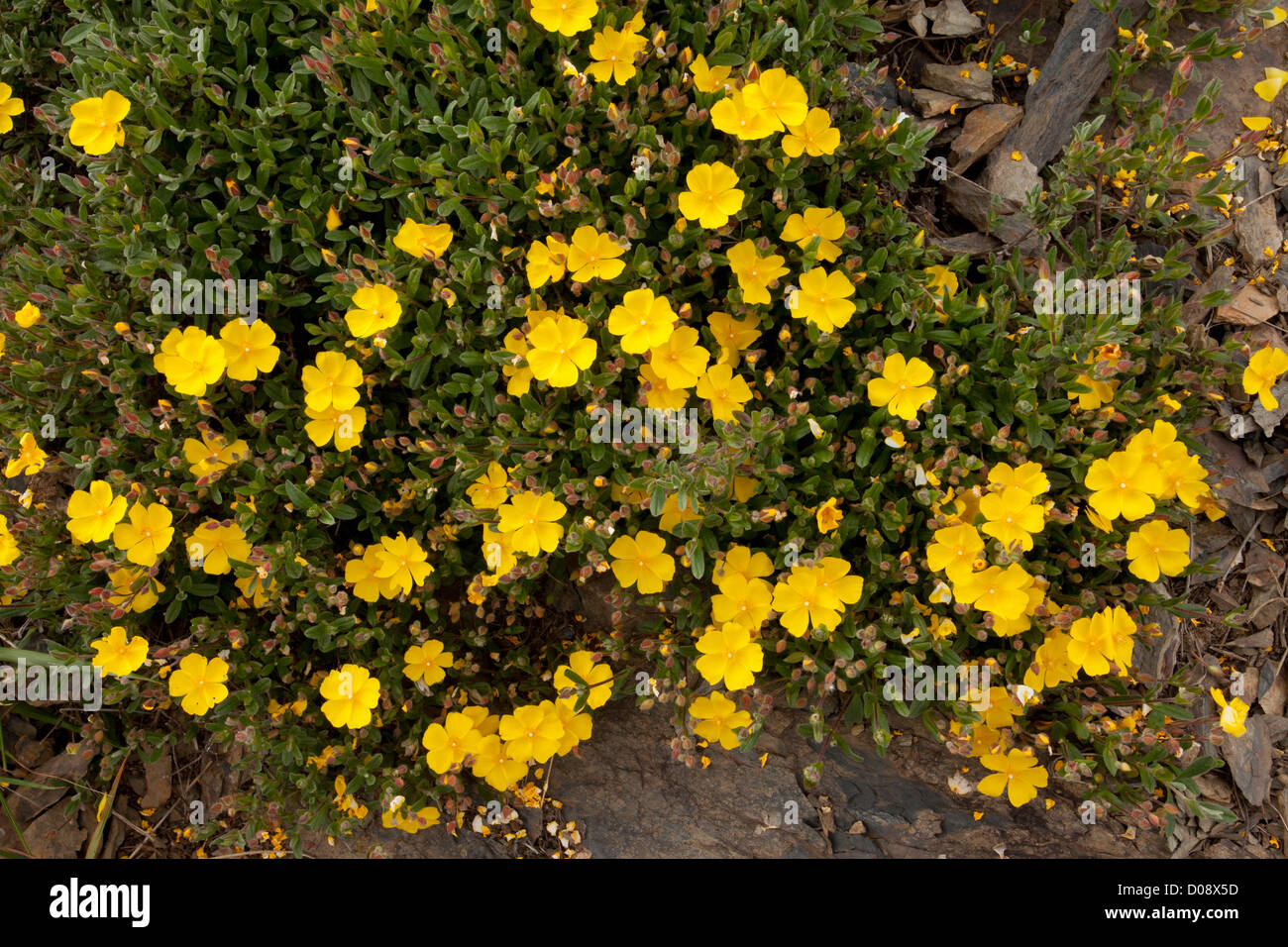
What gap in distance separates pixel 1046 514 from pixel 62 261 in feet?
13.3

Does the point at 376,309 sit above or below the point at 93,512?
above

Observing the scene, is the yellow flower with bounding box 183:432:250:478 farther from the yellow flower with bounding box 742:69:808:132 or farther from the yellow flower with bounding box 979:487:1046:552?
the yellow flower with bounding box 979:487:1046:552

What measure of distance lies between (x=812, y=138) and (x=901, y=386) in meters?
1.02

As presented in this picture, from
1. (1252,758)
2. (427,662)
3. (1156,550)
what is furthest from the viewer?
(1252,758)

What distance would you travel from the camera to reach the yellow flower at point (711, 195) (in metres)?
3.35

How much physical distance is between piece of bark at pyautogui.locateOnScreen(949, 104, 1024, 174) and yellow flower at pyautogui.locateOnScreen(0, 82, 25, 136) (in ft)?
13.6

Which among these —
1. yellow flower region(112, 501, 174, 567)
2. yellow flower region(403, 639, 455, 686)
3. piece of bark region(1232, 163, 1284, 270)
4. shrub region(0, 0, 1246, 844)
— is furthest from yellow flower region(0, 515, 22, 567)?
piece of bark region(1232, 163, 1284, 270)

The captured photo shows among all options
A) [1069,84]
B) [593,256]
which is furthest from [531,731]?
[1069,84]

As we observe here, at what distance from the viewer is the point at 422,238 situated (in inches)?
139

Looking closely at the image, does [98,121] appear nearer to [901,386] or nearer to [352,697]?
[352,697]

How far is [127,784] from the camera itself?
4.29 m

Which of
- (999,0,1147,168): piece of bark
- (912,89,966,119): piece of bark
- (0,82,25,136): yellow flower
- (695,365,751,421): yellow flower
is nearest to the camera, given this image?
(695,365,751,421): yellow flower

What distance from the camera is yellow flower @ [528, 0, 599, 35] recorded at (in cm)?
326

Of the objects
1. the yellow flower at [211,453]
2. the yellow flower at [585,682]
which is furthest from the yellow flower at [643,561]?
the yellow flower at [211,453]
